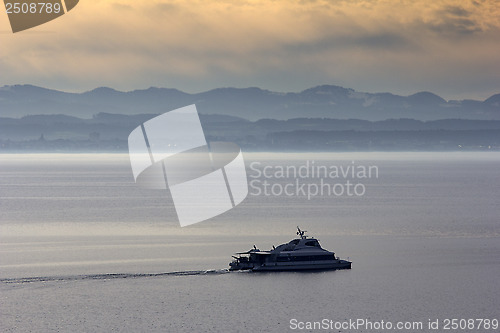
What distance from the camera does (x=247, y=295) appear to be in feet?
215

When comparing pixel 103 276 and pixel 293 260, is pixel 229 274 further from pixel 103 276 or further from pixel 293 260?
pixel 103 276

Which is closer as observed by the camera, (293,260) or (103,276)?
(103,276)

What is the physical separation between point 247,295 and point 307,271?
12834mm

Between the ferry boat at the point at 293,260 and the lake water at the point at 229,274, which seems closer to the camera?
the lake water at the point at 229,274

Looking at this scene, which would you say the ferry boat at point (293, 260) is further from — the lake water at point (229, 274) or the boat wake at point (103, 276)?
the boat wake at point (103, 276)

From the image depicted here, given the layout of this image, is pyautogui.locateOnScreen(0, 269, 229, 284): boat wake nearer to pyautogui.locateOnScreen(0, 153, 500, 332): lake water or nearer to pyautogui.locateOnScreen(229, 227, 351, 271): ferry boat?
pyautogui.locateOnScreen(0, 153, 500, 332): lake water

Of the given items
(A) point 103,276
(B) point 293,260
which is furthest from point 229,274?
(A) point 103,276

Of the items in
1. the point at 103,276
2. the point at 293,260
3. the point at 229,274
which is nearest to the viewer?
the point at 103,276

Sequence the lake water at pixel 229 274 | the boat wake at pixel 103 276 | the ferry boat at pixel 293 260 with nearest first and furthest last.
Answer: the lake water at pixel 229 274, the boat wake at pixel 103 276, the ferry boat at pixel 293 260

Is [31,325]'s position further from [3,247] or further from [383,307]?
[3,247]

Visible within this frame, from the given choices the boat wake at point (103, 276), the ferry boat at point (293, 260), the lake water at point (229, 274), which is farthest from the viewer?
the ferry boat at point (293, 260)

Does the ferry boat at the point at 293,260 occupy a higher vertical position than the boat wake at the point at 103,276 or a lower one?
higher

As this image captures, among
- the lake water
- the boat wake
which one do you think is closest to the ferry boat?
the lake water

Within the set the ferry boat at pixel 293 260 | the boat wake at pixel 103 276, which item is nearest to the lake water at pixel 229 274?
the boat wake at pixel 103 276
